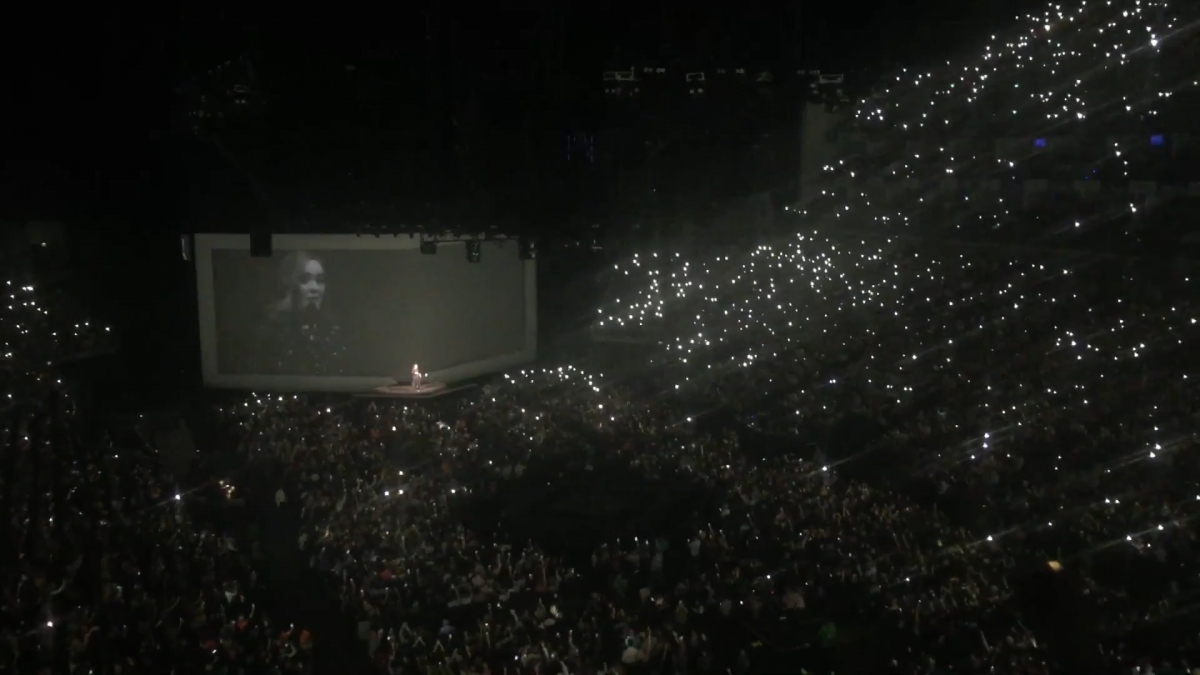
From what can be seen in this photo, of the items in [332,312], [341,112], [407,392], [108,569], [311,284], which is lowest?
[407,392]

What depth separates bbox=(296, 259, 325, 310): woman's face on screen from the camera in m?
11.9

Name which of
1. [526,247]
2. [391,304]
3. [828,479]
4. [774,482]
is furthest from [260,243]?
[828,479]

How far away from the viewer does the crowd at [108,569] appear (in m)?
5.17

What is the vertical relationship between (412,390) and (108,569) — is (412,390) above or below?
below

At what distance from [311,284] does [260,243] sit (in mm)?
2164

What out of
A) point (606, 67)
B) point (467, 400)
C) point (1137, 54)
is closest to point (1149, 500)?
point (1137, 54)

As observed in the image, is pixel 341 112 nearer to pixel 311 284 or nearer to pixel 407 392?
pixel 311 284

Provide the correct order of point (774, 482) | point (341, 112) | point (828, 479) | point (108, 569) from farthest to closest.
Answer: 1. point (341, 112)
2. point (828, 479)
3. point (774, 482)
4. point (108, 569)

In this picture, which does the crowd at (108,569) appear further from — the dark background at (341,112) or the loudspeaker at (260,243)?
the loudspeaker at (260,243)

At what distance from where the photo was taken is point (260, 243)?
984 centimetres

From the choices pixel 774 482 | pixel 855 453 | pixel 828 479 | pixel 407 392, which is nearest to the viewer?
pixel 774 482

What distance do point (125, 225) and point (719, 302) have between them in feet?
27.1

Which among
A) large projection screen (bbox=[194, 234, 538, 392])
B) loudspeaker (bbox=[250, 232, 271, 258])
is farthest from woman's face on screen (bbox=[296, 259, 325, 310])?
loudspeaker (bbox=[250, 232, 271, 258])

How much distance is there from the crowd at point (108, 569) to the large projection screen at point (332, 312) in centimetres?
261
